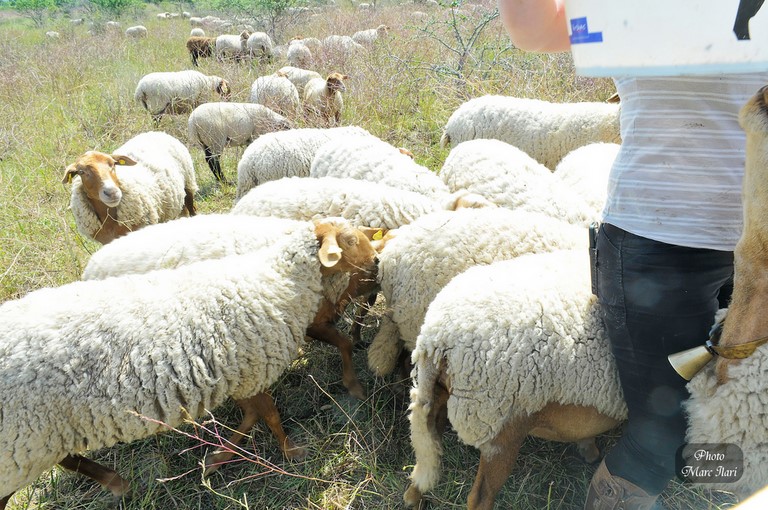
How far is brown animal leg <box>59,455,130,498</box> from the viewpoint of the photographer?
2461 mm

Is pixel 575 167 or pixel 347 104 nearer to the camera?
pixel 575 167

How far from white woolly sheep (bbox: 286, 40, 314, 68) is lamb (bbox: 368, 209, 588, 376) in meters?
9.23

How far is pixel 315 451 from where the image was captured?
2609mm

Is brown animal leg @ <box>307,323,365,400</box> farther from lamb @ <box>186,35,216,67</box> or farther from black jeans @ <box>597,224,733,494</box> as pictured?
lamb @ <box>186,35,216,67</box>

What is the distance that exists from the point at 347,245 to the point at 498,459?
4.41 ft

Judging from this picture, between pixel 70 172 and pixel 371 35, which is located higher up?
pixel 70 172

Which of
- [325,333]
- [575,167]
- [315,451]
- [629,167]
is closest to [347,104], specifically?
[575,167]

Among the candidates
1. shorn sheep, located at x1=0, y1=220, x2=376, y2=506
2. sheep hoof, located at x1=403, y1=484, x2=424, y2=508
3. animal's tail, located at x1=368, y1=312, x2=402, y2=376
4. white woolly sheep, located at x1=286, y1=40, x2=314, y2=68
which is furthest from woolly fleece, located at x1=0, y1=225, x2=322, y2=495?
white woolly sheep, located at x1=286, y1=40, x2=314, y2=68

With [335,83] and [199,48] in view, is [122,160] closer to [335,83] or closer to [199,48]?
[335,83]

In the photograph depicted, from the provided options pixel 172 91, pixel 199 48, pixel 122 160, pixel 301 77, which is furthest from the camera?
pixel 199 48

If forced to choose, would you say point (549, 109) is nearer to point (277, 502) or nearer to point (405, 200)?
point (405, 200)

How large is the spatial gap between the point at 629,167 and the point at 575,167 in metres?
2.45

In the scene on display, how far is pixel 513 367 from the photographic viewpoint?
1780 millimetres

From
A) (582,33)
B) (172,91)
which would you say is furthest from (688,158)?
(172,91)
